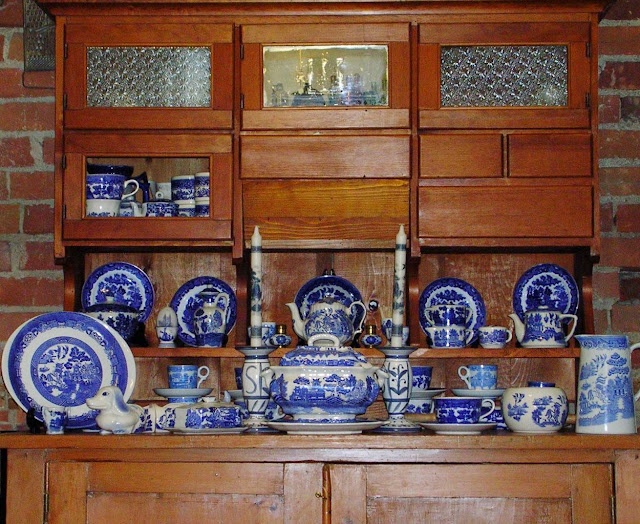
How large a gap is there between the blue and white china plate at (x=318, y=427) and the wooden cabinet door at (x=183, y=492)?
0.08 meters

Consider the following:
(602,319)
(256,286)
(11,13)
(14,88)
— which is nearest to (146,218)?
(256,286)

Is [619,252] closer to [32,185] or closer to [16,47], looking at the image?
[32,185]

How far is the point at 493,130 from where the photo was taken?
2691 millimetres

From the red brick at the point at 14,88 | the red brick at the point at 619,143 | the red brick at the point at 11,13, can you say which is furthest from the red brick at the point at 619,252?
the red brick at the point at 11,13

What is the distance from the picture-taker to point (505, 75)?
2.71 metres

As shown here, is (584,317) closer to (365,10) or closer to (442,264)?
(442,264)

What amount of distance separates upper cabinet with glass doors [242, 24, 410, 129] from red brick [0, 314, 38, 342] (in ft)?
2.63

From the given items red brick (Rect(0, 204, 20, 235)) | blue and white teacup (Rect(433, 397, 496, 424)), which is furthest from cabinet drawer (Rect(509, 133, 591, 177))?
red brick (Rect(0, 204, 20, 235))

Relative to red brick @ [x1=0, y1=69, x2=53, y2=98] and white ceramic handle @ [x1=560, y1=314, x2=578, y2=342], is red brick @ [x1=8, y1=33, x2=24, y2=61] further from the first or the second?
white ceramic handle @ [x1=560, y1=314, x2=578, y2=342]

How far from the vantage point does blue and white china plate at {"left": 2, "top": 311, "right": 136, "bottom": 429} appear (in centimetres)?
258

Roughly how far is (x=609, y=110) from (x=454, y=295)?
645 mm

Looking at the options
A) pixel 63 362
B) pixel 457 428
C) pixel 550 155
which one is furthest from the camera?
pixel 550 155

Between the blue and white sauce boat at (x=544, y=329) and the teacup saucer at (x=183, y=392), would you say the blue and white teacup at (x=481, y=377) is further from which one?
the teacup saucer at (x=183, y=392)

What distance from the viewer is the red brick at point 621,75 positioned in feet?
9.64
